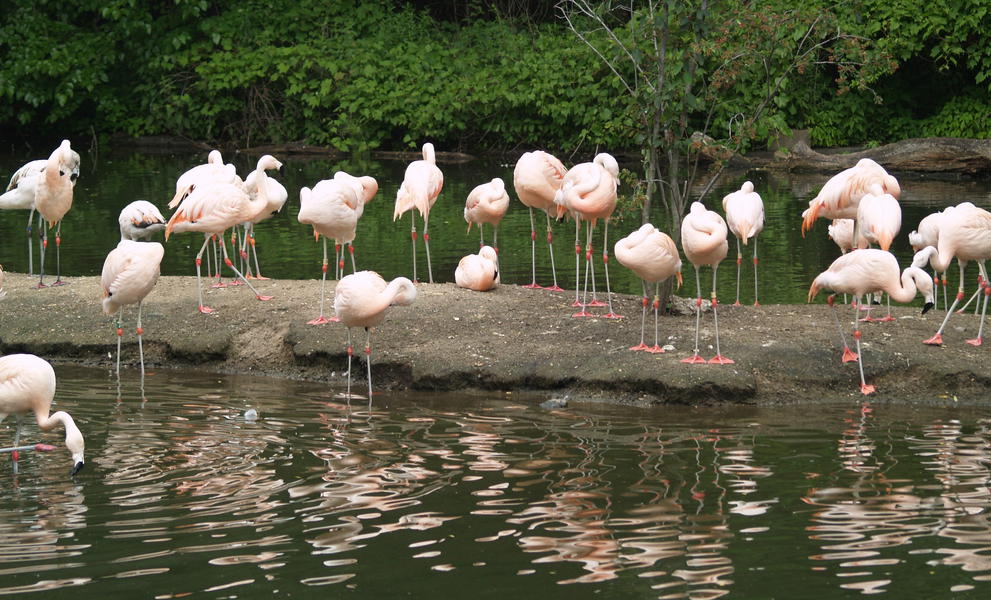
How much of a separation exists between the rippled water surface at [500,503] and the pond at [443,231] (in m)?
2.95

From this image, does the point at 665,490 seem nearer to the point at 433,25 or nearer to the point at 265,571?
the point at 265,571

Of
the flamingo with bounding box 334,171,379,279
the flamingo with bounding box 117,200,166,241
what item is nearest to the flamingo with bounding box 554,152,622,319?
the flamingo with bounding box 334,171,379,279

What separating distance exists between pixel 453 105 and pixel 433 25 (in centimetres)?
385

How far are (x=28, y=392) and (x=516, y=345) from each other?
314 cm

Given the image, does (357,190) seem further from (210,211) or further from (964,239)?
(964,239)

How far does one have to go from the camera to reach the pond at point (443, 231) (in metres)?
10.9

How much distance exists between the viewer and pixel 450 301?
8.61m

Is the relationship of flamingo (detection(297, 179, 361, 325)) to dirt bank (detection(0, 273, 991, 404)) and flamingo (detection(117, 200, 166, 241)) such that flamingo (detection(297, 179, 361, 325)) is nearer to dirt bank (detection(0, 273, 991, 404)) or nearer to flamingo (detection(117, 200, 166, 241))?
dirt bank (detection(0, 273, 991, 404))

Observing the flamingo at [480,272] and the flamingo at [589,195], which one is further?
the flamingo at [480,272]

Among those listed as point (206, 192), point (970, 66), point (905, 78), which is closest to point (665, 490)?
point (206, 192)

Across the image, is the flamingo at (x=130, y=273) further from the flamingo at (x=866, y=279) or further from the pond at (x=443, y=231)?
the flamingo at (x=866, y=279)

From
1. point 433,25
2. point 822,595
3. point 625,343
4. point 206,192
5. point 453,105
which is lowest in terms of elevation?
point 822,595

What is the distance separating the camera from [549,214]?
31.6 feet

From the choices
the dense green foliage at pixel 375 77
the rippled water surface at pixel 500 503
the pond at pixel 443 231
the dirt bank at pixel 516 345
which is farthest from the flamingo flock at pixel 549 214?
the dense green foliage at pixel 375 77
